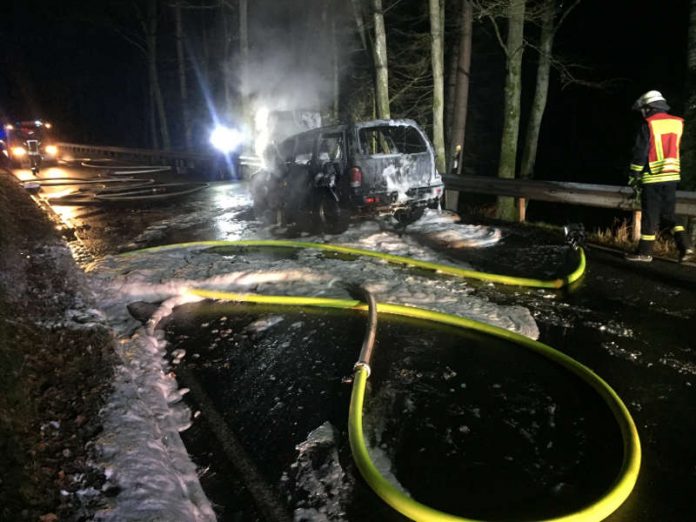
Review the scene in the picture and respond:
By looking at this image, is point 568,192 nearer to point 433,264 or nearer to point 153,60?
point 433,264

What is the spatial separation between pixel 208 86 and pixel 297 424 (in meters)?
43.6

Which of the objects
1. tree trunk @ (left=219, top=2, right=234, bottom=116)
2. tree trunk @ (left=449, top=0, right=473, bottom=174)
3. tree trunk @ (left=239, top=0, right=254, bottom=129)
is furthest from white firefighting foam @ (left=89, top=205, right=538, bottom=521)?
tree trunk @ (left=219, top=2, right=234, bottom=116)

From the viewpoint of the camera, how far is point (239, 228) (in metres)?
8.88

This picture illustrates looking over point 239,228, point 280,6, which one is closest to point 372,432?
point 239,228

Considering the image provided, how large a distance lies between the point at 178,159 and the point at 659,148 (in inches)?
773

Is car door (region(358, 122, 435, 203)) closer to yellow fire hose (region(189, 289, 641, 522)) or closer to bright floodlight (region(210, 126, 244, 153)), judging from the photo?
yellow fire hose (region(189, 289, 641, 522))

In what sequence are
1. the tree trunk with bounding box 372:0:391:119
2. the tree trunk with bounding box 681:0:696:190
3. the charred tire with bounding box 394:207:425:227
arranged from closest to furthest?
the tree trunk with bounding box 681:0:696:190
the charred tire with bounding box 394:207:425:227
the tree trunk with bounding box 372:0:391:119

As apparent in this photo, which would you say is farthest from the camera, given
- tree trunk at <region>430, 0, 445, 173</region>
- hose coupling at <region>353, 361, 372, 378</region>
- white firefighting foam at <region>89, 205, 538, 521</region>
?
tree trunk at <region>430, 0, 445, 173</region>

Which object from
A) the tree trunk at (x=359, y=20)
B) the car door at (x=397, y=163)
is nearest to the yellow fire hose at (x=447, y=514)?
the car door at (x=397, y=163)

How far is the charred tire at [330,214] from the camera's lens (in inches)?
313

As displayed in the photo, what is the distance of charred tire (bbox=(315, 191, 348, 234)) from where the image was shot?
796 cm

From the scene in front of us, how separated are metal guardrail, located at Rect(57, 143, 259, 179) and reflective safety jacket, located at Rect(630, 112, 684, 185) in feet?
46.9

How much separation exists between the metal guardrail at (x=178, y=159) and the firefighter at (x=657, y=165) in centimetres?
1426

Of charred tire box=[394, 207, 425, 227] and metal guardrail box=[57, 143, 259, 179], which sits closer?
charred tire box=[394, 207, 425, 227]
